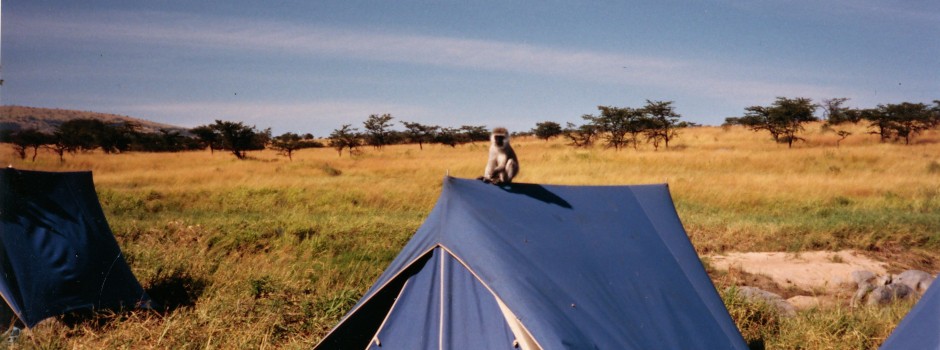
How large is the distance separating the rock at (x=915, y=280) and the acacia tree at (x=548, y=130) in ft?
161

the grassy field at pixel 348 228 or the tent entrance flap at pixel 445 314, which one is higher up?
the tent entrance flap at pixel 445 314

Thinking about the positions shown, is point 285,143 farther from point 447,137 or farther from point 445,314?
point 445,314

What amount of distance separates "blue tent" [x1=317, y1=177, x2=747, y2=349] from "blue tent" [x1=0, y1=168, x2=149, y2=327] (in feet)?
11.5

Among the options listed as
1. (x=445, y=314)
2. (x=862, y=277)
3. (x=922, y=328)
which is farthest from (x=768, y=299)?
(x=445, y=314)

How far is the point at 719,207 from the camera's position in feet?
53.9

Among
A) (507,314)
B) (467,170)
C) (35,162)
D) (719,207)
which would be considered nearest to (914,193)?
(719,207)

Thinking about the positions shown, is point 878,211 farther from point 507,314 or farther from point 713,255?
point 507,314

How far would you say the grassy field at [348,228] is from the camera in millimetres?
6707

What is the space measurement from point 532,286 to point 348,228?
8493 mm

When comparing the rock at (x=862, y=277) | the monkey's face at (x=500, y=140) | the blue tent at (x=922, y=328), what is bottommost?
the rock at (x=862, y=277)

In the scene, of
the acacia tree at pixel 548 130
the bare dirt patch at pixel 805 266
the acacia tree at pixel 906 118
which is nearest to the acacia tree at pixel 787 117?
the acacia tree at pixel 906 118

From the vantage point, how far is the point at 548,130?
59.3 meters

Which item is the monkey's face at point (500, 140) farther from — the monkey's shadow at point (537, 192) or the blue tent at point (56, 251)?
the blue tent at point (56, 251)

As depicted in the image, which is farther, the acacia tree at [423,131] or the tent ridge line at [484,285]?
the acacia tree at [423,131]
